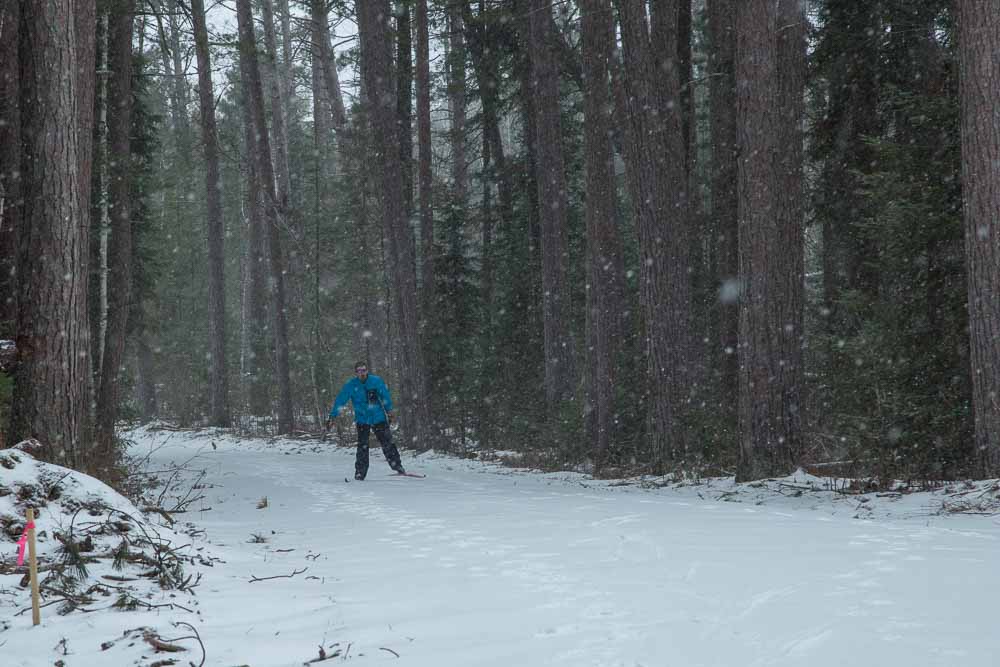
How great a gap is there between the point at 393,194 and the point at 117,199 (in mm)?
7036

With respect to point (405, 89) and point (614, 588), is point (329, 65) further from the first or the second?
point (614, 588)

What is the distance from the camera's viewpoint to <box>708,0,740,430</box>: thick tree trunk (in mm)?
15039

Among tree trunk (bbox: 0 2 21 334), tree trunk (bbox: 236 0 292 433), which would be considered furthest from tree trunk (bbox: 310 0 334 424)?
tree trunk (bbox: 0 2 21 334)

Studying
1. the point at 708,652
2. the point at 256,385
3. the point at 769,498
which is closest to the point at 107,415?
the point at 769,498

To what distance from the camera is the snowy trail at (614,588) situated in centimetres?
379

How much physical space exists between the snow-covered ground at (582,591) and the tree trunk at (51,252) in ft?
5.70

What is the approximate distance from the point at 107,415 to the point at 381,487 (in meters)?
5.35

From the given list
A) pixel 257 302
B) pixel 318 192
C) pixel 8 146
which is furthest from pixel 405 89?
pixel 257 302

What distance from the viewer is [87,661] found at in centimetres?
386

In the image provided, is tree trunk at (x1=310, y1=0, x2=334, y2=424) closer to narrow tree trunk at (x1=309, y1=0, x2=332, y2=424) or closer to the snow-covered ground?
narrow tree trunk at (x1=309, y1=0, x2=332, y2=424)

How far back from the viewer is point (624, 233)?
92.2 ft

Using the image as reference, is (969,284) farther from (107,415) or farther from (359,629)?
(107,415)

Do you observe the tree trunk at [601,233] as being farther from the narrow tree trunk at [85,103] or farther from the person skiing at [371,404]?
the narrow tree trunk at [85,103]

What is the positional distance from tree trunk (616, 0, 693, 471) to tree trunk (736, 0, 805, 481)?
79.9 inches
